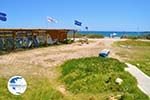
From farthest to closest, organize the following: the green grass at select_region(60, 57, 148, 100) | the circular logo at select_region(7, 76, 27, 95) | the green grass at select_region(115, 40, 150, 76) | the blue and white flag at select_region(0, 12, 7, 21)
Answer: the blue and white flag at select_region(0, 12, 7, 21)
the green grass at select_region(115, 40, 150, 76)
the green grass at select_region(60, 57, 148, 100)
the circular logo at select_region(7, 76, 27, 95)

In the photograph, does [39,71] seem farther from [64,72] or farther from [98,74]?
[98,74]

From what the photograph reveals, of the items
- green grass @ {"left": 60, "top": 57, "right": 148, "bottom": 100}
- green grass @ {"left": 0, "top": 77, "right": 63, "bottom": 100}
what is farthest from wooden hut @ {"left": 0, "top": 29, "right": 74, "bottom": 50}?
green grass @ {"left": 0, "top": 77, "right": 63, "bottom": 100}

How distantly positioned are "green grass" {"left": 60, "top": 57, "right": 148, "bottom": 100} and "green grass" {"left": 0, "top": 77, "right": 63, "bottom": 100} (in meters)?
0.93

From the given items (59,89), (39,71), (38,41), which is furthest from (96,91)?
(38,41)

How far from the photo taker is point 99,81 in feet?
51.0

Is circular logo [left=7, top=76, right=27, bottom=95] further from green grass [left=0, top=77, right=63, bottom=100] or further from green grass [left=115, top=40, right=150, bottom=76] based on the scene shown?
green grass [left=115, top=40, right=150, bottom=76]

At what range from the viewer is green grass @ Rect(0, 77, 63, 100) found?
45.0 feet

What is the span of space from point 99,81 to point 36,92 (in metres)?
2.75

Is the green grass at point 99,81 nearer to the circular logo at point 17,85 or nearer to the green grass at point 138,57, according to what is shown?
the green grass at point 138,57

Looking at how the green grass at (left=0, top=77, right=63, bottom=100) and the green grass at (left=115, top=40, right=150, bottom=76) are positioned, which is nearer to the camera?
the green grass at (left=0, top=77, right=63, bottom=100)

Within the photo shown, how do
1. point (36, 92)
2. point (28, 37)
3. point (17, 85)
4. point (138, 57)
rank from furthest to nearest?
point (28, 37) → point (138, 57) → point (36, 92) → point (17, 85)

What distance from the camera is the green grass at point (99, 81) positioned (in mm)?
13680

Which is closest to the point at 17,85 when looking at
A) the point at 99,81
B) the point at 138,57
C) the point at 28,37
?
the point at 99,81

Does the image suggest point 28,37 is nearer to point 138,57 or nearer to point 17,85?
point 138,57
